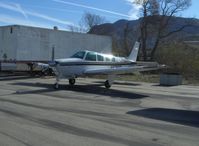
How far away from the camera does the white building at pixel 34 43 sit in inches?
1267

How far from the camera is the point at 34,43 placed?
3341 cm

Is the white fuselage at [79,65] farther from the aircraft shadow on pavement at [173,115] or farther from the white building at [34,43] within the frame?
the white building at [34,43]

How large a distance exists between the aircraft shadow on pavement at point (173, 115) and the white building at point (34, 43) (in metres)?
20.8

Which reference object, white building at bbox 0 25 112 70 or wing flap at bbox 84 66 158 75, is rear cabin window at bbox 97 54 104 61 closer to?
wing flap at bbox 84 66 158 75

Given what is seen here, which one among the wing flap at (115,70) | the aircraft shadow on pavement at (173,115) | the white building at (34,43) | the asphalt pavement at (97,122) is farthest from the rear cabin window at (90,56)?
the white building at (34,43)

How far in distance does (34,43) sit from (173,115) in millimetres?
22903

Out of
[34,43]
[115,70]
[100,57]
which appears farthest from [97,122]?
[34,43]

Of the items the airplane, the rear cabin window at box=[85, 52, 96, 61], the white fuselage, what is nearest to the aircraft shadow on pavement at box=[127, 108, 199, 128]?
the airplane

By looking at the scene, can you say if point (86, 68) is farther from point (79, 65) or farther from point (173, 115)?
point (173, 115)

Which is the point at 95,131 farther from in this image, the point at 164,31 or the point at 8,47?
the point at 164,31

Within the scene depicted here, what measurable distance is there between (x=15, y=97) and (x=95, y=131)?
25.6 feet

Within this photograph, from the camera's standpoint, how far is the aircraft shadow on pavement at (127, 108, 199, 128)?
435 inches

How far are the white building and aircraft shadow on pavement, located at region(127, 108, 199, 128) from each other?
20.8 meters

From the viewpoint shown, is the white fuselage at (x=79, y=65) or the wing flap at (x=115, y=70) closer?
the white fuselage at (x=79, y=65)
